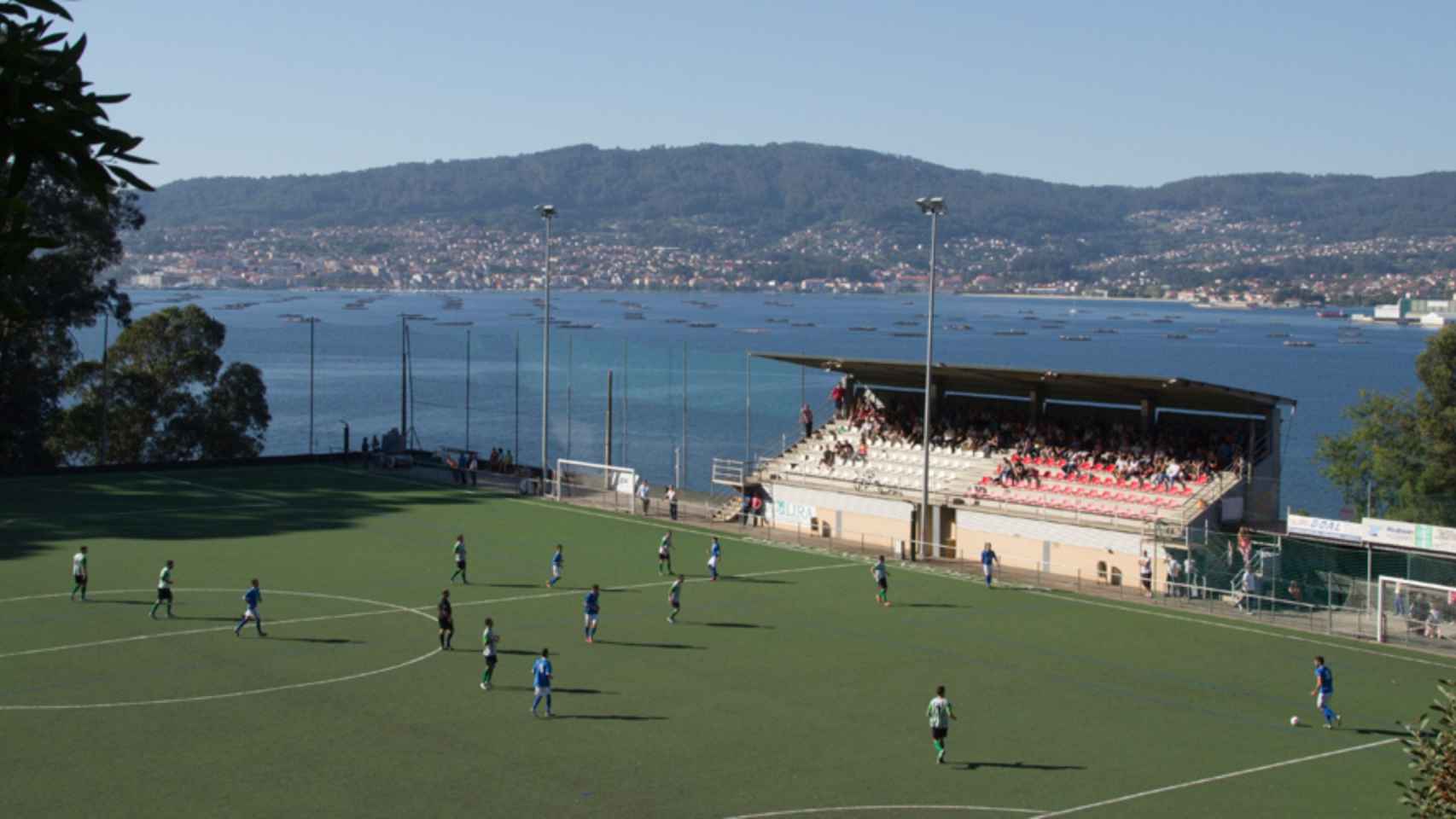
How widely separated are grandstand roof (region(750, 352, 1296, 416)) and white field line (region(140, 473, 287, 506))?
20.4m

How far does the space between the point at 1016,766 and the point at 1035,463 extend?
2672cm

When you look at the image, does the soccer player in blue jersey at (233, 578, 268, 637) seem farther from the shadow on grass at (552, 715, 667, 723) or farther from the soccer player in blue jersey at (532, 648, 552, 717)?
the shadow on grass at (552, 715, 667, 723)

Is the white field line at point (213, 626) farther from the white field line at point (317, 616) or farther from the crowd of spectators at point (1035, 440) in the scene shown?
the crowd of spectators at point (1035, 440)

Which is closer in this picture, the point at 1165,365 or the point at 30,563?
the point at 30,563

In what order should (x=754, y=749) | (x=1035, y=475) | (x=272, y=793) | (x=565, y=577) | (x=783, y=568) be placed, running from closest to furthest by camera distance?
(x=272, y=793), (x=754, y=749), (x=565, y=577), (x=783, y=568), (x=1035, y=475)

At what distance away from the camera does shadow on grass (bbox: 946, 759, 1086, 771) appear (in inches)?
936

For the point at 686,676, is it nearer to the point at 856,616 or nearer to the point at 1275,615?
the point at 856,616

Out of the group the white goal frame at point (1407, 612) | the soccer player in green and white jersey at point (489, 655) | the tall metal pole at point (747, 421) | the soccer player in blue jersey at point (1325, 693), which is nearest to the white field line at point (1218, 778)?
the soccer player in blue jersey at point (1325, 693)

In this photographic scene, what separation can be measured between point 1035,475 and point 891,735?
24.3 m

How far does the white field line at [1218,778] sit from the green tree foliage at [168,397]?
66051 mm

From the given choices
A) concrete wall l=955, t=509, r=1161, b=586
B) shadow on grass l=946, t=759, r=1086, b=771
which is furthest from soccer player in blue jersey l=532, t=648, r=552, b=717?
concrete wall l=955, t=509, r=1161, b=586

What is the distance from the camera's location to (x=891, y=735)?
25688 mm

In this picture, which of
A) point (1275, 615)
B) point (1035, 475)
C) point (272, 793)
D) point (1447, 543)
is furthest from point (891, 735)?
point (1035, 475)

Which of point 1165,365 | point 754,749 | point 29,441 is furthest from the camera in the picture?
point 1165,365
